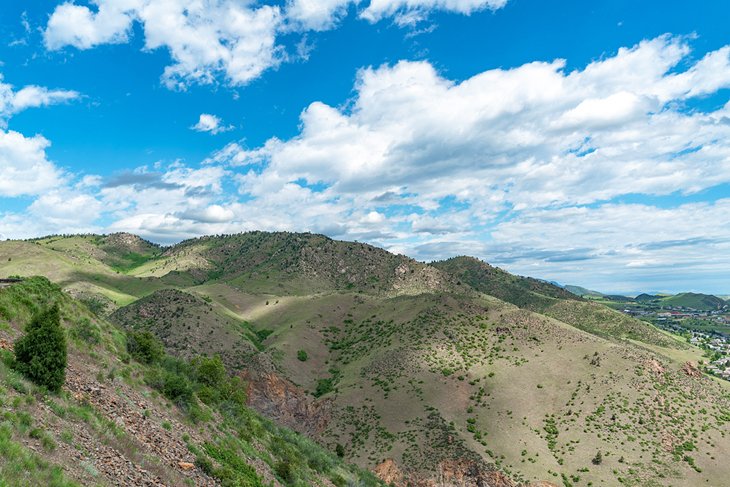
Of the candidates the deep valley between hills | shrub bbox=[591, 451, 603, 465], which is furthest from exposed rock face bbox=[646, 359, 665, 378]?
shrub bbox=[591, 451, 603, 465]

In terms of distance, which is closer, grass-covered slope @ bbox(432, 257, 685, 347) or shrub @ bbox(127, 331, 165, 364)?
shrub @ bbox(127, 331, 165, 364)

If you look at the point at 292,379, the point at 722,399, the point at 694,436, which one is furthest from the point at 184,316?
the point at 722,399

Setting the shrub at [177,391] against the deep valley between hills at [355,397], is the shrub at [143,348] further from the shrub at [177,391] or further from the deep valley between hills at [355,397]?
the shrub at [177,391]

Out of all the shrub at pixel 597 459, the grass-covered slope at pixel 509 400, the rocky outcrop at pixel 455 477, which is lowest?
the rocky outcrop at pixel 455 477

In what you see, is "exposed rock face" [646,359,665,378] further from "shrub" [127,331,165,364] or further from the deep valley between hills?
"shrub" [127,331,165,364]

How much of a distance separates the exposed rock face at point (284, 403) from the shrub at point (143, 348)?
4249 cm

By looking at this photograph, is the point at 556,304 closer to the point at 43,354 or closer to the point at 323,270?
the point at 323,270

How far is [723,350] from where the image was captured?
175875 mm

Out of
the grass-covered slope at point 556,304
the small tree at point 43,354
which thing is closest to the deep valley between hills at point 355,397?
the small tree at point 43,354

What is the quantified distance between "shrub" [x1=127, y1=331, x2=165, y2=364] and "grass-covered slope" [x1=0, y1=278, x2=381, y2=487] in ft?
1.92

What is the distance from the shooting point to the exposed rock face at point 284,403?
68.7m

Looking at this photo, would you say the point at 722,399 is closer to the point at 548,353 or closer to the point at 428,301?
the point at 548,353

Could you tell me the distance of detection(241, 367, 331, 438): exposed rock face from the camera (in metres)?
68.7

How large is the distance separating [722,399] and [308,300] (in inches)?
3645
